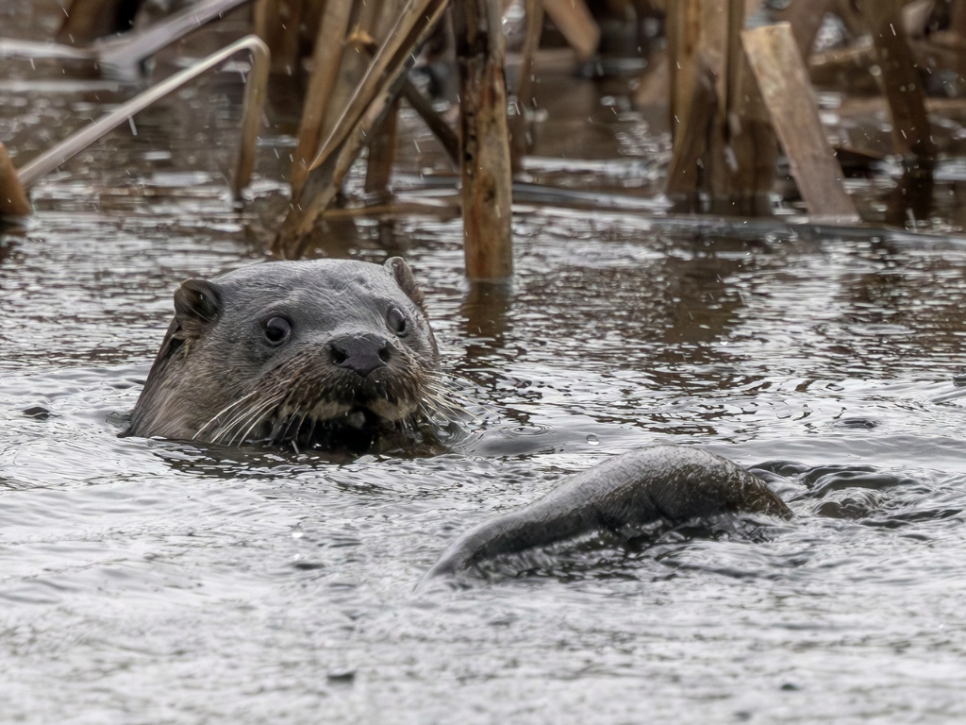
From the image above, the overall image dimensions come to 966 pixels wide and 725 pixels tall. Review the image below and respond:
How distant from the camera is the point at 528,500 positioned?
315 centimetres

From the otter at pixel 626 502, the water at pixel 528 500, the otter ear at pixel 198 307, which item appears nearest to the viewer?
the water at pixel 528 500

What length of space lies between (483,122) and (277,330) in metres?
1.57

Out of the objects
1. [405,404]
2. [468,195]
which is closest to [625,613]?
[405,404]

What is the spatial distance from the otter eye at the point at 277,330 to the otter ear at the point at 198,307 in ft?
0.69

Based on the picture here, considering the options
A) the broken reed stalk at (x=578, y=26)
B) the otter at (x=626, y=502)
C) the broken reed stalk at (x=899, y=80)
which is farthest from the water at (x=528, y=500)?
the broken reed stalk at (x=578, y=26)

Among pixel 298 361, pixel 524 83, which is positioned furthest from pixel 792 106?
pixel 298 361

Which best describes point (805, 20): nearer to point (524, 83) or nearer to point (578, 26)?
point (524, 83)

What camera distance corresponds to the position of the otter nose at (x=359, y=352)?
140 inches

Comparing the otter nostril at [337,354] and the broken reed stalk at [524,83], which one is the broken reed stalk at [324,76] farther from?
the otter nostril at [337,354]

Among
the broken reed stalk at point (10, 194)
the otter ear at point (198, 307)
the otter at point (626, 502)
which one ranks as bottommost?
the otter at point (626, 502)

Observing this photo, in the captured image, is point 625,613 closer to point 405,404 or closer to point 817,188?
point 405,404

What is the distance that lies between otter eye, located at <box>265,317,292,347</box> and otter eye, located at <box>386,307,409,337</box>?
260mm

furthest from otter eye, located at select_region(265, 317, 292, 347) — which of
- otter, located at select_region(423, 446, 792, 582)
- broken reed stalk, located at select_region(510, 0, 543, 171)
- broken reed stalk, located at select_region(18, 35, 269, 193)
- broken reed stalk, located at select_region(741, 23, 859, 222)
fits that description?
broken reed stalk, located at select_region(510, 0, 543, 171)

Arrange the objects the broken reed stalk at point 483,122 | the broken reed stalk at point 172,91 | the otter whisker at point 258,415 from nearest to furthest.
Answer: the otter whisker at point 258,415 < the broken reed stalk at point 483,122 < the broken reed stalk at point 172,91
